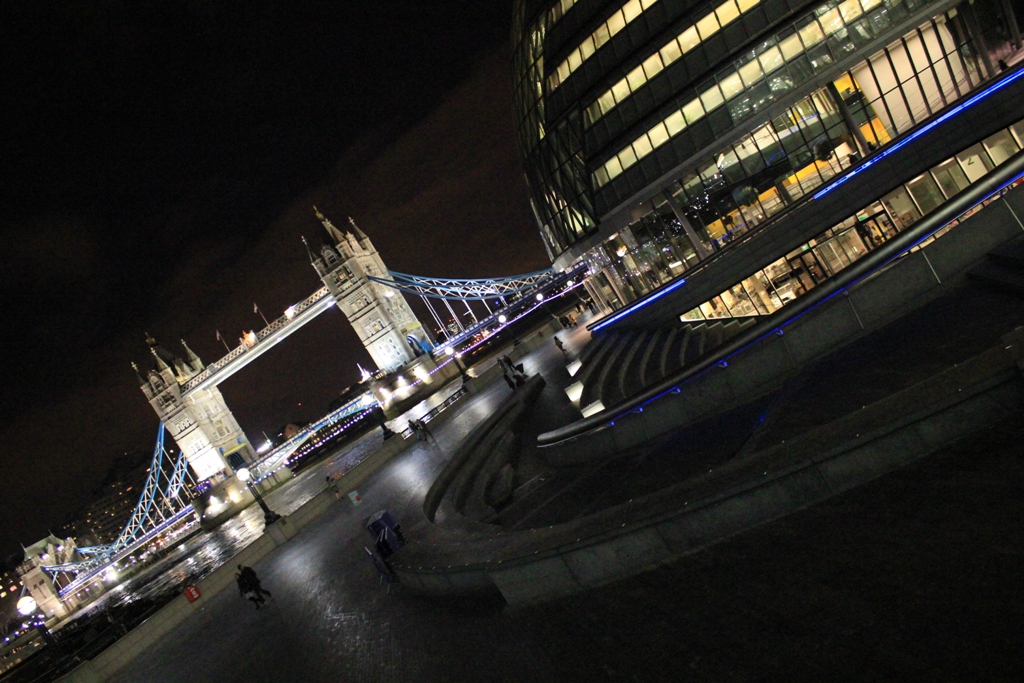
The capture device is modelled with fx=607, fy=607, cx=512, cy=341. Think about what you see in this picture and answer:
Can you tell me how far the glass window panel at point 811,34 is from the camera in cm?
2100

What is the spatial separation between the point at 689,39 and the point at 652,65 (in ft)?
5.51

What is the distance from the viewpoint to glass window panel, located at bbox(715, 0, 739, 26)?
72.0 feet

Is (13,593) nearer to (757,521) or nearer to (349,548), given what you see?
(349,548)

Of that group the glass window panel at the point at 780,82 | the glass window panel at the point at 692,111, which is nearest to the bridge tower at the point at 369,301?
the glass window panel at the point at 692,111

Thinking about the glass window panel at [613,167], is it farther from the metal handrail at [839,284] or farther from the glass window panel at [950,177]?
the metal handrail at [839,284]

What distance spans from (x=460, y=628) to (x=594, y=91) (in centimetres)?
2378

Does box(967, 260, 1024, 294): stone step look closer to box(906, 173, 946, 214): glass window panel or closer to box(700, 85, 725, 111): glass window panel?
box(906, 173, 946, 214): glass window panel

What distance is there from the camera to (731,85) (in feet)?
73.6

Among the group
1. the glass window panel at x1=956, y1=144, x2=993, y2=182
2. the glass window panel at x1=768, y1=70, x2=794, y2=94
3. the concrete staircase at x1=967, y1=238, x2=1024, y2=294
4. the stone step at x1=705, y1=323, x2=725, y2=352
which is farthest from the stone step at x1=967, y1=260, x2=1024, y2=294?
the glass window panel at x1=768, y1=70, x2=794, y2=94

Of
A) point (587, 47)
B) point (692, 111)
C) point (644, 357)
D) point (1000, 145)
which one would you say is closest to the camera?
point (1000, 145)

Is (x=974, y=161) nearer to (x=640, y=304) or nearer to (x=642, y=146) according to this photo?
(x=642, y=146)

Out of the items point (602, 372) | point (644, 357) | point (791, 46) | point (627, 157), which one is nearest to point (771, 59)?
point (791, 46)

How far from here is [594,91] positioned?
26.2 m

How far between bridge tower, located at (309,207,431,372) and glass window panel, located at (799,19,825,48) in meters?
71.1
